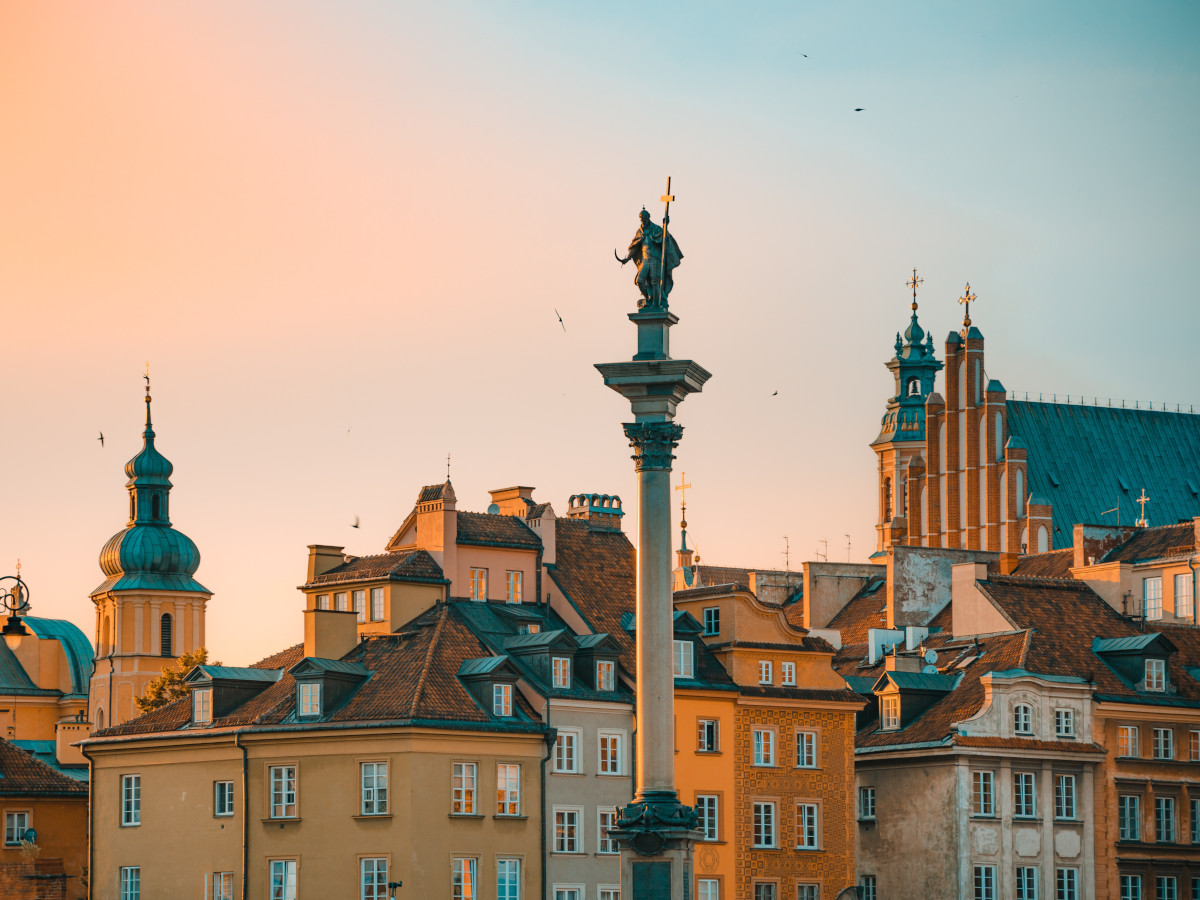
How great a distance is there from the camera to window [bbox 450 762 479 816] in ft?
241

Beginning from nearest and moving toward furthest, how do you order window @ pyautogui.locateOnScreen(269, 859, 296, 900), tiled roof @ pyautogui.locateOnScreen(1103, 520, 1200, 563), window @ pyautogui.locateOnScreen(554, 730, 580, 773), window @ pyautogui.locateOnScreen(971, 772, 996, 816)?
1. window @ pyautogui.locateOnScreen(269, 859, 296, 900)
2. window @ pyautogui.locateOnScreen(554, 730, 580, 773)
3. window @ pyautogui.locateOnScreen(971, 772, 996, 816)
4. tiled roof @ pyautogui.locateOnScreen(1103, 520, 1200, 563)

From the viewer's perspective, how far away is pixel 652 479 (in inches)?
2005

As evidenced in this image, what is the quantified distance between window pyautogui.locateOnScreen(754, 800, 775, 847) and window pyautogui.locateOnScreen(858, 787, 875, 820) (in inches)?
215

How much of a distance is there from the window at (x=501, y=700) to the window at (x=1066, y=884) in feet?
63.9

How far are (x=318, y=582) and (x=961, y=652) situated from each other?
869 inches

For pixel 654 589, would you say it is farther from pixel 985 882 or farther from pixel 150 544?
pixel 150 544

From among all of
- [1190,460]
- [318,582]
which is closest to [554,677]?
[318,582]

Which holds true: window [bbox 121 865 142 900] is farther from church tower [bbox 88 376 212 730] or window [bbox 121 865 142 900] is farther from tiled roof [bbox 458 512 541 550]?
Answer: church tower [bbox 88 376 212 730]

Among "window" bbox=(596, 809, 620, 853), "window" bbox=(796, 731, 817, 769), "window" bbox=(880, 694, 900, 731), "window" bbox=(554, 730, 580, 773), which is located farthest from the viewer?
"window" bbox=(880, 694, 900, 731)

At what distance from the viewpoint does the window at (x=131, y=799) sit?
78.5 metres

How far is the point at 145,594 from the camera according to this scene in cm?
13825

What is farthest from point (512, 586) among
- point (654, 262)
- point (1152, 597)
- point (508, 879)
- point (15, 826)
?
point (654, 262)

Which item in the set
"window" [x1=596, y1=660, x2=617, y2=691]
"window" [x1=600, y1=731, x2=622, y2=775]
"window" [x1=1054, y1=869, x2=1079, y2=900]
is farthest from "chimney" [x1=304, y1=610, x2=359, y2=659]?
"window" [x1=1054, y1=869, x2=1079, y2=900]

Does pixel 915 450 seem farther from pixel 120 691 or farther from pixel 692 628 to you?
pixel 692 628
